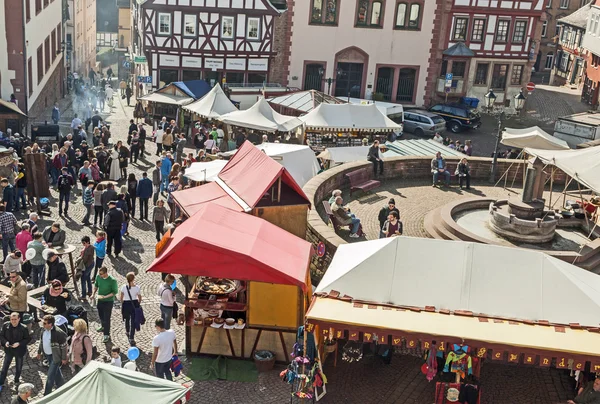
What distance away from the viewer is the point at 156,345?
12109 mm

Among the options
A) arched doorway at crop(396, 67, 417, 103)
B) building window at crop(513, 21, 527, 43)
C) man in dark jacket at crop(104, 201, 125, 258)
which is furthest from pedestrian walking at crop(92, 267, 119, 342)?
building window at crop(513, 21, 527, 43)

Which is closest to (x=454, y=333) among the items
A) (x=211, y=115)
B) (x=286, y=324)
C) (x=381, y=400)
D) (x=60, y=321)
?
(x=381, y=400)

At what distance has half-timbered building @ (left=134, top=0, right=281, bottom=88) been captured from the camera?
39344 mm

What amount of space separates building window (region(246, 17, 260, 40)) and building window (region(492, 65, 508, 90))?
1392 cm

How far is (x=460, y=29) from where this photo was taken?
1737 inches

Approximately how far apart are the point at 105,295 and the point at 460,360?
605cm

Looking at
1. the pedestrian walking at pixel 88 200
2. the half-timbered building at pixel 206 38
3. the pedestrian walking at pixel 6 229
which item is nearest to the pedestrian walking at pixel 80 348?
the pedestrian walking at pixel 6 229

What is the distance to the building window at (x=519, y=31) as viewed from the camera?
146ft

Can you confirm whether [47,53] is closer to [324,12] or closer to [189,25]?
[189,25]

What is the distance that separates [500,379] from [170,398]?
625 cm

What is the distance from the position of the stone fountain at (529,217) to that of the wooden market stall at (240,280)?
562cm

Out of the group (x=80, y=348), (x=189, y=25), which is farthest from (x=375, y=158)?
(x=189, y=25)

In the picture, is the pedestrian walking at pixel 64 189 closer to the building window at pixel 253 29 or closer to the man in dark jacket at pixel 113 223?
the man in dark jacket at pixel 113 223

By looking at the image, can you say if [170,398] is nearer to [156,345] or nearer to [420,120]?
[156,345]
